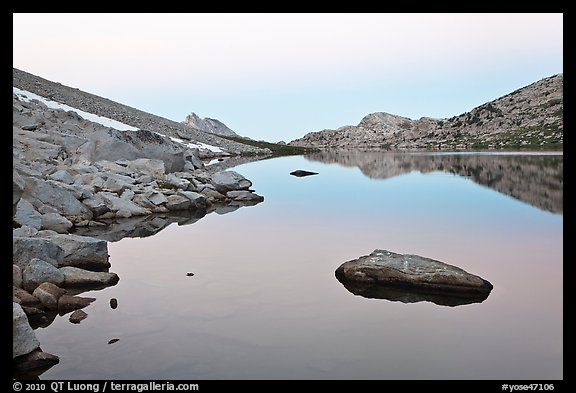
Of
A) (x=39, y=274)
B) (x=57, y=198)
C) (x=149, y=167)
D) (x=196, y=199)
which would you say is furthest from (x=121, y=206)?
(x=39, y=274)

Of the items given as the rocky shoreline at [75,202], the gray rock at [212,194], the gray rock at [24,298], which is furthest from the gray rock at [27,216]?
the gray rock at [212,194]

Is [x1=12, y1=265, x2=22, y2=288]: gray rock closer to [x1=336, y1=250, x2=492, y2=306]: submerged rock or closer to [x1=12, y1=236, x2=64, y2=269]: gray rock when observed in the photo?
[x1=12, y1=236, x2=64, y2=269]: gray rock

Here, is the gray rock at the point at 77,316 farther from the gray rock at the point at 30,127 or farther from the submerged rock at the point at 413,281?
the gray rock at the point at 30,127

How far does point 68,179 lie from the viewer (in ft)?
86.2

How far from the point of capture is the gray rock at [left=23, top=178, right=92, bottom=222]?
21.7 m

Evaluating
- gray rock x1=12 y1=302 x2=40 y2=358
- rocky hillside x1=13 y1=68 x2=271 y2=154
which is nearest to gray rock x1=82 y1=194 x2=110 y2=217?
gray rock x1=12 y1=302 x2=40 y2=358

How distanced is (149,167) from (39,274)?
77.1ft

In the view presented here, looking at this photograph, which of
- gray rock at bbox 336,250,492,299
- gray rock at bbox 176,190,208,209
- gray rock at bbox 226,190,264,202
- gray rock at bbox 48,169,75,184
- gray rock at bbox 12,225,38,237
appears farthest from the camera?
gray rock at bbox 226,190,264,202

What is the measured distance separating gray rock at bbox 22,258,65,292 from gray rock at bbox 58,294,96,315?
2.82ft

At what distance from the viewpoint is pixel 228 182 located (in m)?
35.6

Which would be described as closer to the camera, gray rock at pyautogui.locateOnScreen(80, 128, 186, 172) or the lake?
the lake

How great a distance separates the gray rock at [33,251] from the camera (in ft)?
42.5

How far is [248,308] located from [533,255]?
37.7 ft

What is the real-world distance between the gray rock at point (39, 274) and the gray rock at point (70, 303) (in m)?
0.86
